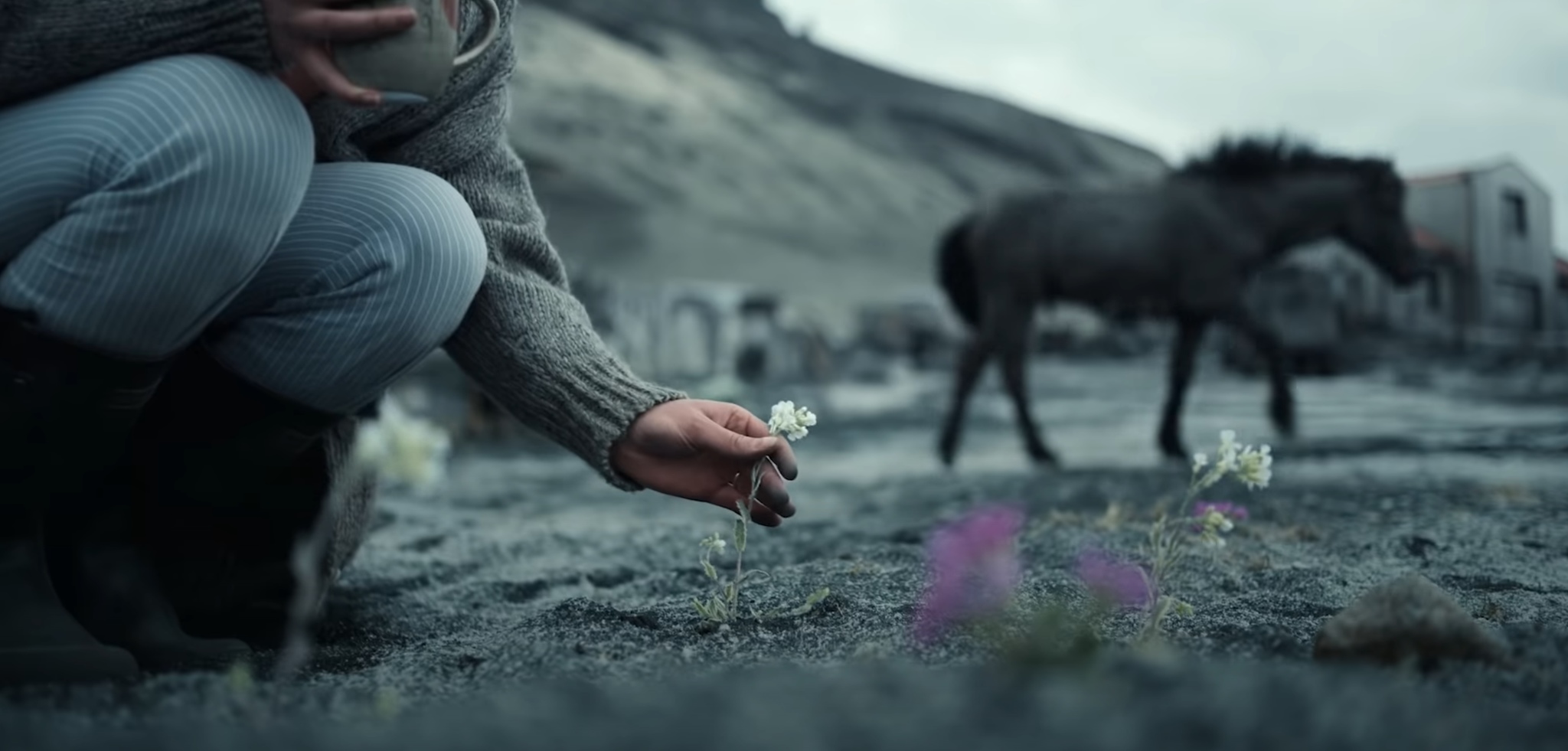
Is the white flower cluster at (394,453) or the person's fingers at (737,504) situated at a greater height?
the white flower cluster at (394,453)

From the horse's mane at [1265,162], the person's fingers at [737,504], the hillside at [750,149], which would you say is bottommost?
the person's fingers at [737,504]

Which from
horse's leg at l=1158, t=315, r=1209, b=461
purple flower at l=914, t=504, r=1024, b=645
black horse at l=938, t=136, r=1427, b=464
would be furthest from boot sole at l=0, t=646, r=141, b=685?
horse's leg at l=1158, t=315, r=1209, b=461

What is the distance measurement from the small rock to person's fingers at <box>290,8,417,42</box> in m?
1.08

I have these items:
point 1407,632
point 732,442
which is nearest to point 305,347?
point 732,442

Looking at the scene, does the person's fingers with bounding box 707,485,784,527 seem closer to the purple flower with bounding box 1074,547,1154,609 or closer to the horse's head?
the purple flower with bounding box 1074,547,1154,609

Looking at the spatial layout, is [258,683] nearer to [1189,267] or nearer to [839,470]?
[839,470]

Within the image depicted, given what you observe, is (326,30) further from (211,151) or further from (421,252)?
(421,252)

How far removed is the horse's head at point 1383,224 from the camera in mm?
6863

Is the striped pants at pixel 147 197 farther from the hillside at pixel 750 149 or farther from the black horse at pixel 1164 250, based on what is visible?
the hillside at pixel 750 149

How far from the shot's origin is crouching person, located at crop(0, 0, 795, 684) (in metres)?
1.35

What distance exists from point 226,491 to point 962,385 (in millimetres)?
5042

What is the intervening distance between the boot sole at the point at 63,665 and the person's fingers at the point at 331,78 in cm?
64

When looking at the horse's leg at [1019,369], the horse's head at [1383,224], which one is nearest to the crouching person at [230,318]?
the horse's leg at [1019,369]

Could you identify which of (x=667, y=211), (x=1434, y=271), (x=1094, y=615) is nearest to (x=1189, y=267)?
(x=1434, y=271)
